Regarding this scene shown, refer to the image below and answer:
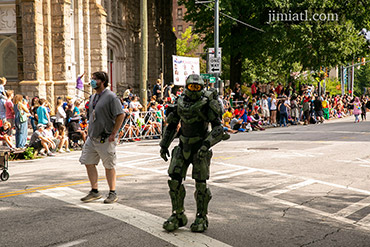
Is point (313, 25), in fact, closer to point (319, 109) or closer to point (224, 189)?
point (319, 109)

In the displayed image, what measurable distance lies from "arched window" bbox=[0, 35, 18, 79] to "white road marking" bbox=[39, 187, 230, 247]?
58.4ft

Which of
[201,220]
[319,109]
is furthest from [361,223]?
[319,109]

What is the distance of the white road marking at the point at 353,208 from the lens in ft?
23.5

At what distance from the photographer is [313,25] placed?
106 feet

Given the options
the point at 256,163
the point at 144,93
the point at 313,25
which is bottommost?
the point at 256,163

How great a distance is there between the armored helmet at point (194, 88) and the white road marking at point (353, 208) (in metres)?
2.87

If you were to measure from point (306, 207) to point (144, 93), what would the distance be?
13.6 metres

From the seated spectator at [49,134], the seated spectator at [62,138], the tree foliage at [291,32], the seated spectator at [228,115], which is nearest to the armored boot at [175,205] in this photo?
the seated spectator at [49,134]

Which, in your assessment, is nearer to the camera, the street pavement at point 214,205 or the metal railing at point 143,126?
the street pavement at point 214,205

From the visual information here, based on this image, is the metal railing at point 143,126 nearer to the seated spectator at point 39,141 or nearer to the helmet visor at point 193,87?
the seated spectator at point 39,141

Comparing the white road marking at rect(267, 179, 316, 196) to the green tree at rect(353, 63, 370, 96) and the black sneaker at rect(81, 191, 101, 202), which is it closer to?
the black sneaker at rect(81, 191, 101, 202)

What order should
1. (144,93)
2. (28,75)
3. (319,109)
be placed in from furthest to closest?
(319,109) → (28,75) → (144,93)

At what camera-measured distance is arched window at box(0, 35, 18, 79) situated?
80.7 ft

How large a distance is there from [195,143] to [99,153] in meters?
1.89
